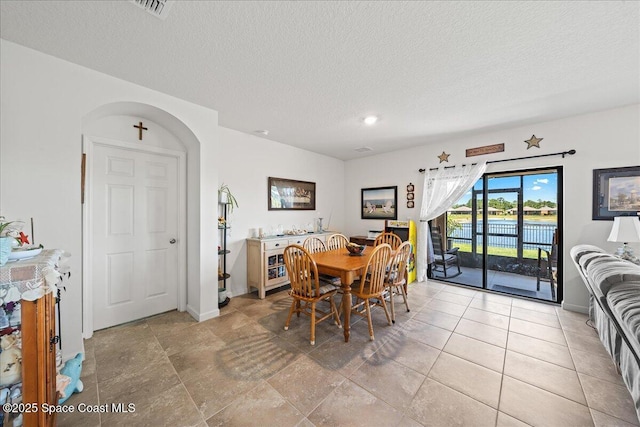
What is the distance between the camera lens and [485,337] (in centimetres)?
242

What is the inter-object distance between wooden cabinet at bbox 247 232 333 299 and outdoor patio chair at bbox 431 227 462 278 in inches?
105

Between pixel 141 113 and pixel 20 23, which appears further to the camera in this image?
pixel 141 113

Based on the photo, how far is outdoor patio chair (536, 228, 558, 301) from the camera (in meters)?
3.32

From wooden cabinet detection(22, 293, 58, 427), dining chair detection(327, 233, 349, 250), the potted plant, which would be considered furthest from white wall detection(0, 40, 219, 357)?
dining chair detection(327, 233, 349, 250)

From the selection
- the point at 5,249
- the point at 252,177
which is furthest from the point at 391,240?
the point at 5,249

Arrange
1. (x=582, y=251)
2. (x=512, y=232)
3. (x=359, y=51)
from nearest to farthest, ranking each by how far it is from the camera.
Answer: (x=359, y=51) < (x=582, y=251) < (x=512, y=232)

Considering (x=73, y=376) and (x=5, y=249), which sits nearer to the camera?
(x=5, y=249)

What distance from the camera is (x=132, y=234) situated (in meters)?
2.72

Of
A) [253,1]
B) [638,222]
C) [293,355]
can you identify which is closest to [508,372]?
[293,355]

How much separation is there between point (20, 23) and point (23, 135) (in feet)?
2.49

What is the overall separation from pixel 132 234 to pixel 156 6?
2.29m

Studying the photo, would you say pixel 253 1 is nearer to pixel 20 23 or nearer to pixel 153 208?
pixel 20 23

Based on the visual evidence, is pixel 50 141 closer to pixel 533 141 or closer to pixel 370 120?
pixel 370 120

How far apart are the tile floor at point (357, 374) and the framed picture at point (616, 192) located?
1353mm
